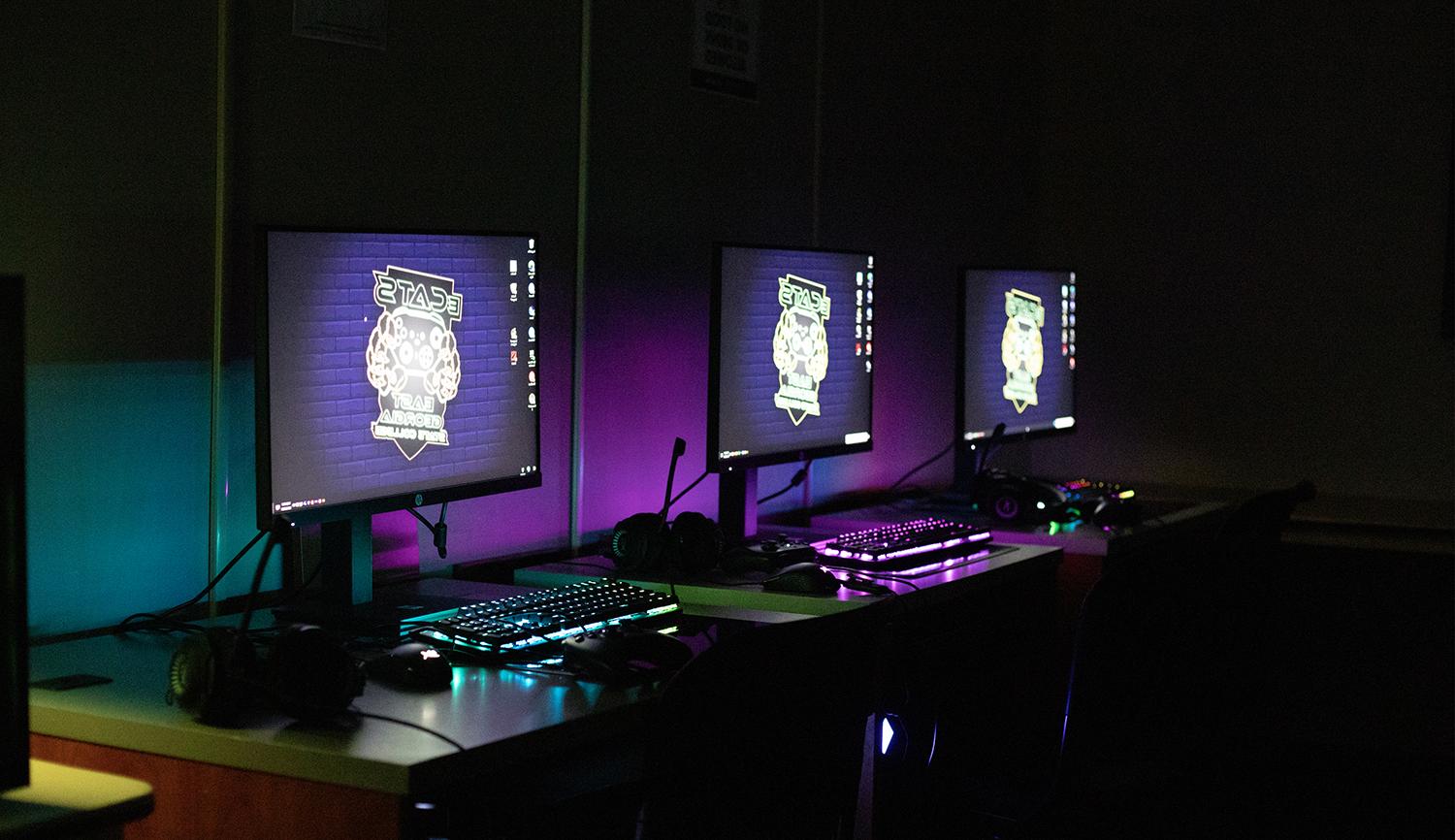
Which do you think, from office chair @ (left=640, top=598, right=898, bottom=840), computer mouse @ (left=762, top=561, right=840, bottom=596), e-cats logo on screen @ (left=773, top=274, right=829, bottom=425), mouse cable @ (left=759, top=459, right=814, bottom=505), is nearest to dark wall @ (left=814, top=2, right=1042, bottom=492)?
mouse cable @ (left=759, top=459, right=814, bottom=505)

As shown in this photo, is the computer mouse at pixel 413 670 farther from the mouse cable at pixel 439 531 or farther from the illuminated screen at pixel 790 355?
the illuminated screen at pixel 790 355

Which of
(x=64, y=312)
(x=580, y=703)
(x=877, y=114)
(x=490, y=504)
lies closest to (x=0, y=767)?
(x=580, y=703)

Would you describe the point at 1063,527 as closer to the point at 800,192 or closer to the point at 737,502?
the point at 737,502

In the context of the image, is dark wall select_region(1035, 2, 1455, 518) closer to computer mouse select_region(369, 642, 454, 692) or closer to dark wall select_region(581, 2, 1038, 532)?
dark wall select_region(581, 2, 1038, 532)

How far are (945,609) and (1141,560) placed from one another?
0.75 meters

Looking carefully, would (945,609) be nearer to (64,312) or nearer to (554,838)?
(554,838)

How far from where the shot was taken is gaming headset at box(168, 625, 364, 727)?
1.77 metres

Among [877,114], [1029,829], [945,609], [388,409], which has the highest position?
[877,114]

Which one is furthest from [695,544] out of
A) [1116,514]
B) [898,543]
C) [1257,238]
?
[1257,238]

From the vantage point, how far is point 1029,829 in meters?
2.61

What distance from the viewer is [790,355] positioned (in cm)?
323

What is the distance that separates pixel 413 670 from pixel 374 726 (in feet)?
0.55

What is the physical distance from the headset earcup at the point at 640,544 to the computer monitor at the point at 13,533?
4.70 ft

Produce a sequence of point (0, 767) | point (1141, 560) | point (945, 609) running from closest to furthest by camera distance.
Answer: point (0, 767) → point (1141, 560) → point (945, 609)
